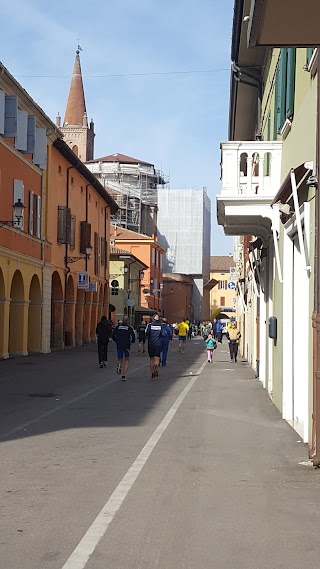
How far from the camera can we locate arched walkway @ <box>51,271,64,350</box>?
4272 centimetres

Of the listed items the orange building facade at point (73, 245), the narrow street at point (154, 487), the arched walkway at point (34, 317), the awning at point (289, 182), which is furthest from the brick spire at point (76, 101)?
the awning at point (289, 182)

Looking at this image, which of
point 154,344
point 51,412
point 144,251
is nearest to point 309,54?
point 51,412

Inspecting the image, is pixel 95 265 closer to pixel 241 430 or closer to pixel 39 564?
pixel 241 430

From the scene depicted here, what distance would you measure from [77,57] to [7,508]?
114 m

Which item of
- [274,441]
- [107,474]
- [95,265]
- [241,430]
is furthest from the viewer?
→ [95,265]

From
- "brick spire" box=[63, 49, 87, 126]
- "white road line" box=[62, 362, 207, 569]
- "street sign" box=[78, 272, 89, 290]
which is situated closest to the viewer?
"white road line" box=[62, 362, 207, 569]

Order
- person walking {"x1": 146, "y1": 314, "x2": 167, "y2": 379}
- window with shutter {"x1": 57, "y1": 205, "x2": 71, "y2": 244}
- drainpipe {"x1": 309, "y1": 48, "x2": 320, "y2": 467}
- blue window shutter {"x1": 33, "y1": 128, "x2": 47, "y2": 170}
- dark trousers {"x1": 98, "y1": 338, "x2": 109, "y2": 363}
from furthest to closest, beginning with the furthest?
1. window with shutter {"x1": 57, "y1": 205, "x2": 71, "y2": 244}
2. blue window shutter {"x1": 33, "y1": 128, "x2": 47, "y2": 170}
3. dark trousers {"x1": 98, "y1": 338, "x2": 109, "y2": 363}
4. person walking {"x1": 146, "y1": 314, "x2": 167, "y2": 379}
5. drainpipe {"x1": 309, "y1": 48, "x2": 320, "y2": 467}

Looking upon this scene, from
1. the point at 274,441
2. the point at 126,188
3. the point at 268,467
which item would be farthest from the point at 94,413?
the point at 126,188

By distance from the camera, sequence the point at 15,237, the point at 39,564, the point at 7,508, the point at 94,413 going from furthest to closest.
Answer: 1. the point at 15,237
2. the point at 94,413
3. the point at 7,508
4. the point at 39,564

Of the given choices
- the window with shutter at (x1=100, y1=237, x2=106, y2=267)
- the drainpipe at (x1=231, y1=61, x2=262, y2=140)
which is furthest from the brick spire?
the drainpipe at (x1=231, y1=61, x2=262, y2=140)

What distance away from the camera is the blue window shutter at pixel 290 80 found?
39.3 feet

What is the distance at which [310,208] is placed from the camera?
10.0 meters

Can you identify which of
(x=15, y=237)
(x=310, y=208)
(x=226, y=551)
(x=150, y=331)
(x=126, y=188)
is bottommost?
(x=226, y=551)

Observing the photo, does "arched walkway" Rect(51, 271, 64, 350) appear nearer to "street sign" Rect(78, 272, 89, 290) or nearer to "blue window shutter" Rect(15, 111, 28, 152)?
"street sign" Rect(78, 272, 89, 290)
